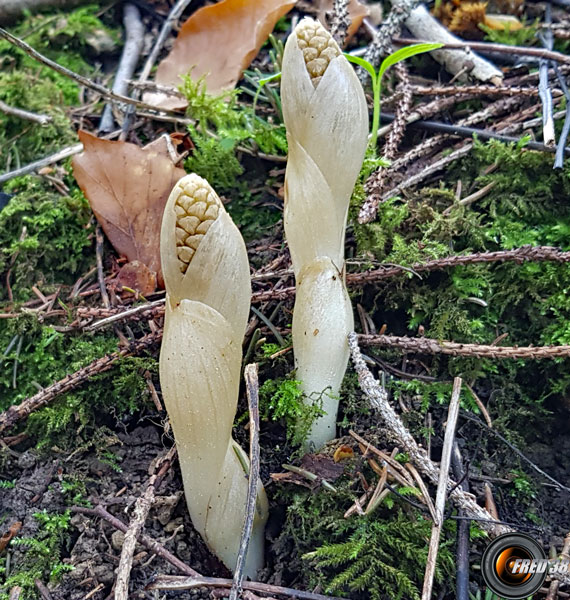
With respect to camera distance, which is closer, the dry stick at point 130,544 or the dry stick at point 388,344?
the dry stick at point 130,544

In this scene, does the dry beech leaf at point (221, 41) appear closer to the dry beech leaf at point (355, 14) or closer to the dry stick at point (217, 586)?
the dry beech leaf at point (355, 14)

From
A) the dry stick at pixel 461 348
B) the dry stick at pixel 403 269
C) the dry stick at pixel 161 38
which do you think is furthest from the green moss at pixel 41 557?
the dry stick at pixel 161 38

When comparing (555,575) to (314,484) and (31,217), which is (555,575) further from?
(31,217)

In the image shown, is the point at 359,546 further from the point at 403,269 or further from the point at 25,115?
the point at 25,115

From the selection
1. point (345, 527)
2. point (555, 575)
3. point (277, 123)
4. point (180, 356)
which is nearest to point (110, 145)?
point (277, 123)

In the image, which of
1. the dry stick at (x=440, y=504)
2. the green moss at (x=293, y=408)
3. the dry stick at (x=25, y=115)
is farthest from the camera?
the dry stick at (x=25, y=115)

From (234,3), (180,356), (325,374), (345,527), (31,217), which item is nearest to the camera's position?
(180,356)
